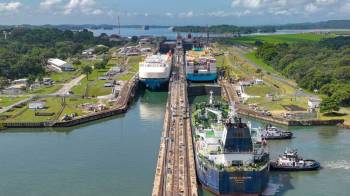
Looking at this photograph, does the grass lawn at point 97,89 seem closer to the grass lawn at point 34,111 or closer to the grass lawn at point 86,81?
the grass lawn at point 86,81

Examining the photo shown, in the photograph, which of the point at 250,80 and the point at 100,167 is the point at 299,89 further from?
the point at 100,167

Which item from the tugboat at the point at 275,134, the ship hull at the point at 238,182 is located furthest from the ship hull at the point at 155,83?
the ship hull at the point at 238,182

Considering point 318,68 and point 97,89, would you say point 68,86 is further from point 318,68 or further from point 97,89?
point 318,68

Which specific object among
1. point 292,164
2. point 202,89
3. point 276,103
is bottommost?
point 292,164

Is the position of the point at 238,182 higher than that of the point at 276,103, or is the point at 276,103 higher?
the point at 276,103

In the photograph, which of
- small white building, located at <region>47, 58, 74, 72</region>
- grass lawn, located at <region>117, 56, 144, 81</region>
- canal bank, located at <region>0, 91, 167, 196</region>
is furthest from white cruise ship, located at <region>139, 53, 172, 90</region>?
small white building, located at <region>47, 58, 74, 72</region>

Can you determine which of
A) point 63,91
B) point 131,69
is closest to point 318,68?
point 131,69

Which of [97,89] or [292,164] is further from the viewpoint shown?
[97,89]

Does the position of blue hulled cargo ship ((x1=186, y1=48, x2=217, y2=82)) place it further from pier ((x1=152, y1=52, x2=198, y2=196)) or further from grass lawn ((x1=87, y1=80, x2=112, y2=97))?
pier ((x1=152, y1=52, x2=198, y2=196))

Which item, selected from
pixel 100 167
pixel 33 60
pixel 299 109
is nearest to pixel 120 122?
pixel 100 167
